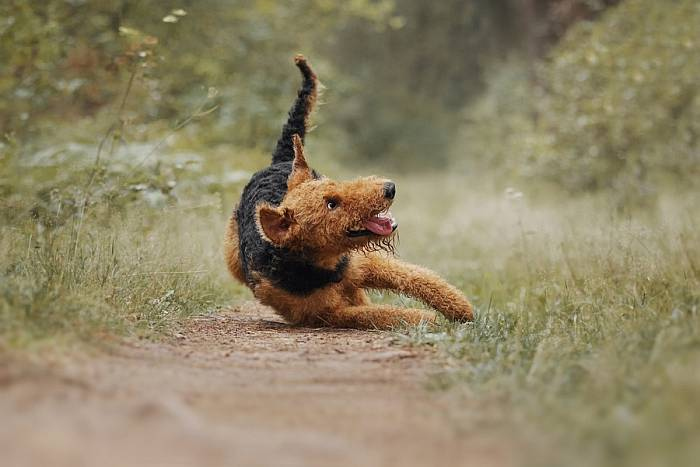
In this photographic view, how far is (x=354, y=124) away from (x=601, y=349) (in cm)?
2069

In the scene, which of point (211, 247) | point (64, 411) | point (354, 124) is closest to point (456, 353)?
point (64, 411)

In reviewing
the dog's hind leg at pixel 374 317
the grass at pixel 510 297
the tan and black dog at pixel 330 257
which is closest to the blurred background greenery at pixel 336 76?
the grass at pixel 510 297

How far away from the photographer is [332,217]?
3.93 metres

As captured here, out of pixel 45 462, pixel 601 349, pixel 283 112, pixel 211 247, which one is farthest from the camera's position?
pixel 283 112

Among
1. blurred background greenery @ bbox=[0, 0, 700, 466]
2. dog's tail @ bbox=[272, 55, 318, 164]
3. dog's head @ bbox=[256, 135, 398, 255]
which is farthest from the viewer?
dog's tail @ bbox=[272, 55, 318, 164]

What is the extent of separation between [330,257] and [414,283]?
51cm

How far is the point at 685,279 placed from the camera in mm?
4160

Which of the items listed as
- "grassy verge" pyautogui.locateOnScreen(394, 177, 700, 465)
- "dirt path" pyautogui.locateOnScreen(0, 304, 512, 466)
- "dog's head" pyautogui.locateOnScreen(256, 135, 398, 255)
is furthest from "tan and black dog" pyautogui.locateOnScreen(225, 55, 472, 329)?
"dirt path" pyautogui.locateOnScreen(0, 304, 512, 466)

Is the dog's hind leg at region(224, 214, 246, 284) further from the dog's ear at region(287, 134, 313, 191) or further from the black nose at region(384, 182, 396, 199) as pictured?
the black nose at region(384, 182, 396, 199)

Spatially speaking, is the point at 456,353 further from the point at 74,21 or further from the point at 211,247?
the point at 74,21

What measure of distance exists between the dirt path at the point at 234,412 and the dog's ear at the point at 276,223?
840 mm

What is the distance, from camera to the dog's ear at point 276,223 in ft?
13.3

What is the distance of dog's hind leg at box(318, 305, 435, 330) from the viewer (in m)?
4.20

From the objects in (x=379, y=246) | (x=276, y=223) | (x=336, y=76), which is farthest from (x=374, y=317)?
(x=336, y=76)
